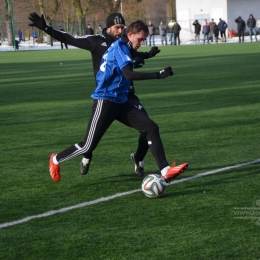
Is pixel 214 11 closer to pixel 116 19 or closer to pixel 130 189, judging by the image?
pixel 116 19

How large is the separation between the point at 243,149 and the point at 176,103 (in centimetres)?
589

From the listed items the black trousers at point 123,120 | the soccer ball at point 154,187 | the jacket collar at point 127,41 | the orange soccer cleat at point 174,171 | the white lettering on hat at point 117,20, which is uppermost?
the white lettering on hat at point 117,20

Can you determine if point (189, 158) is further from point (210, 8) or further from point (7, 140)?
point (210, 8)

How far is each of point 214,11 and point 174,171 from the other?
2543 inches

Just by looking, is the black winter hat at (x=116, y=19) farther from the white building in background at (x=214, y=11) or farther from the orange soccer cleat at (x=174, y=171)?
the white building in background at (x=214, y=11)

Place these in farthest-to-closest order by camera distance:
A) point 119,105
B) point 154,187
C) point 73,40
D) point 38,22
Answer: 1. point 38,22
2. point 73,40
3. point 119,105
4. point 154,187

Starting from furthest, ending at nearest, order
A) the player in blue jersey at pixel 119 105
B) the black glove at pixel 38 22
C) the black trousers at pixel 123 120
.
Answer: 1. the black glove at pixel 38 22
2. the black trousers at pixel 123 120
3. the player in blue jersey at pixel 119 105

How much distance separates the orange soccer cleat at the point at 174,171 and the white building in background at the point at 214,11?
6341 cm

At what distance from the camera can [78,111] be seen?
1434 cm

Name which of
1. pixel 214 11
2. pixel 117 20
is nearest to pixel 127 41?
Answer: pixel 117 20

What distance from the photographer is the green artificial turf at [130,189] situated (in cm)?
530

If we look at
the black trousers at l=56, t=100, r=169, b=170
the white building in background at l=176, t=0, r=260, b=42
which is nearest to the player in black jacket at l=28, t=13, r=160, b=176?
the black trousers at l=56, t=100, r=169, b=170

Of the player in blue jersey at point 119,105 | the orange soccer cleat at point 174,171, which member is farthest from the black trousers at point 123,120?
the orange soccer cleat at point 174,171

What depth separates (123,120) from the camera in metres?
7.36
